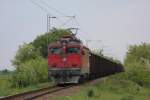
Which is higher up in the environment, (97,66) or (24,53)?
(24,53)

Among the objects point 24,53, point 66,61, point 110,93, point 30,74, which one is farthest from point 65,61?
point 24,53

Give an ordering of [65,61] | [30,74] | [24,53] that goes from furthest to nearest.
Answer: [24,53]
[30,74]
[65,61]

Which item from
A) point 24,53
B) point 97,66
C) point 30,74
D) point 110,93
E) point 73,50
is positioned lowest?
point 110,93

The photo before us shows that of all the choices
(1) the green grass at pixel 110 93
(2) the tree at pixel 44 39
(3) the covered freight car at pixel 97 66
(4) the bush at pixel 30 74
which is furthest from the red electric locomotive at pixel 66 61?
(2) the tree at pixel 44 39

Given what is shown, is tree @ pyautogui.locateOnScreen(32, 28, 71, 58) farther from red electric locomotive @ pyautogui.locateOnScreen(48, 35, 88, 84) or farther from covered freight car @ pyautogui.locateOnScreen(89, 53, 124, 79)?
red electric locomotive @ pyautogui.locateOnScreen(48, 35, 88, 84)

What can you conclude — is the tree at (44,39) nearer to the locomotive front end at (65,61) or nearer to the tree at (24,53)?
the tree at (24,53)

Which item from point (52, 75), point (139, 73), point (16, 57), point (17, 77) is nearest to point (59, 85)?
point (52, 75)

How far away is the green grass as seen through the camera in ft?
67.8

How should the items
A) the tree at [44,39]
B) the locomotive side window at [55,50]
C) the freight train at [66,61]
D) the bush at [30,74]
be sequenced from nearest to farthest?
the freight train at [66,61] < the locomotive side window at [55,50] < the bush at [30,74] < the tree at [44,39]

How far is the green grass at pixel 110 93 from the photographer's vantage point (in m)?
20.7

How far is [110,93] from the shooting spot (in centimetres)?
2492

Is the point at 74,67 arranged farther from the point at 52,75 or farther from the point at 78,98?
the point at 78,98

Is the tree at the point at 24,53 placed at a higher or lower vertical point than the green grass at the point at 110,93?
higher

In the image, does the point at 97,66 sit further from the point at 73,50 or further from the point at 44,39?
the point at 44,39
